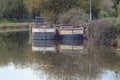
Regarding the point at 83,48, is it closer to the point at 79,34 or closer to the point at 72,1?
the point at 79,34

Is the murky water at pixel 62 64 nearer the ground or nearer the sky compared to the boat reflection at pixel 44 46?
nearer the sky

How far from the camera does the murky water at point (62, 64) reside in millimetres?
23845

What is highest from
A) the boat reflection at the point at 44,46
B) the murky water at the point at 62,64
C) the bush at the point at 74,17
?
the bush at the point at 74,17

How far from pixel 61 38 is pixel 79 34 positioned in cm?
295

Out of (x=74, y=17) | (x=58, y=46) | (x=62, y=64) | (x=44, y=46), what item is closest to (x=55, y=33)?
(x=74, y=17)

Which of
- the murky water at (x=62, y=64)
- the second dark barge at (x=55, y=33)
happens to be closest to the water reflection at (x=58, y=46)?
the murky water at (x=62, y=64)

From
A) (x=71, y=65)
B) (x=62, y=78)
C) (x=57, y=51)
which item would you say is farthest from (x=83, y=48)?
(x=62, y=78)

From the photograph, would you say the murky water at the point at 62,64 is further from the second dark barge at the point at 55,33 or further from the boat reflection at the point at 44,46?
the second dark barge at the point at 55,33

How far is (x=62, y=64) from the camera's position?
93.5 ft

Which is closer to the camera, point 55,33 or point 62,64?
point 62,64

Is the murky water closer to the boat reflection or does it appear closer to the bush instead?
the boat reflection

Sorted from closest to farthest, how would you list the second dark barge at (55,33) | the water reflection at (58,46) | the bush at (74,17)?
1. the water reflection at (58,46)
2. the second dark barge at (55,33)
3. the bush at (74,17)

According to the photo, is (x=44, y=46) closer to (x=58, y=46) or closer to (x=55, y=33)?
(x=58, y=46)

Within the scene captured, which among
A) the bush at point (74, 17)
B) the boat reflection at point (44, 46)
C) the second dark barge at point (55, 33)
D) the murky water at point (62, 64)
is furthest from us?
the bush at point (74, 17)
